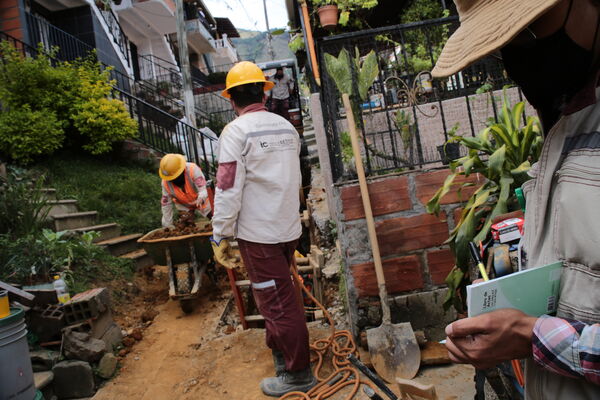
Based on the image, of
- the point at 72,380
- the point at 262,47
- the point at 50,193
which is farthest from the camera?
the point at 262,47

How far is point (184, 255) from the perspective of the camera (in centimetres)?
Answer: 540

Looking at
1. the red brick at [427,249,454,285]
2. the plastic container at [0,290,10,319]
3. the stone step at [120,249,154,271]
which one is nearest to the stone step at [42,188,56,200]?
the stone step at [120,249,154,271]

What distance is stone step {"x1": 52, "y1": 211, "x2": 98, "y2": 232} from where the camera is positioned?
6.27 m

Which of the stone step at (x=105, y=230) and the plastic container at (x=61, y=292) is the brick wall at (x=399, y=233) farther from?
the stone step at (x=105, y=230)

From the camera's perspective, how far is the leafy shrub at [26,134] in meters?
7.23

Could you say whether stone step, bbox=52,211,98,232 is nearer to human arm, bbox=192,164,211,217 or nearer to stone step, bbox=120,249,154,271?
stone step, bbox=120,249,154,271

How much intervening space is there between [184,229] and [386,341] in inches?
134

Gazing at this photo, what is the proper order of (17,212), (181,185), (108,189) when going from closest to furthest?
1. (17,212)
2. (181,185)
3. (108,189)

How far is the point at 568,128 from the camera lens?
0.87m

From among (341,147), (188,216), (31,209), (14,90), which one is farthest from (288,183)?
(14,90)

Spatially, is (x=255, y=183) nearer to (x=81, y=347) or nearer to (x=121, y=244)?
(x=81, y=347)

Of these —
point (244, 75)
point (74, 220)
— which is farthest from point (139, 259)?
point (244, 75)

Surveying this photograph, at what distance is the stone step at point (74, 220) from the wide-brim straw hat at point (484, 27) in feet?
21.7

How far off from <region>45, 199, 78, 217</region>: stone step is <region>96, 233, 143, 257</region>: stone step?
868mm
